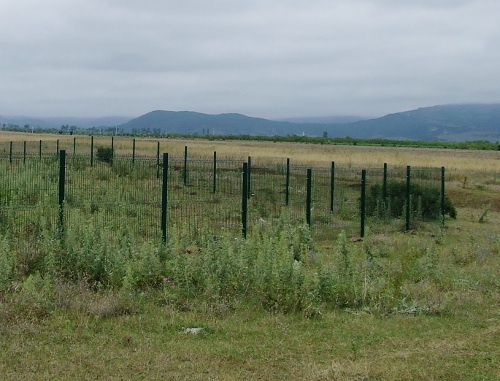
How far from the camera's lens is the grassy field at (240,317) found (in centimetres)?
654

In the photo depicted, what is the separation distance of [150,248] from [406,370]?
4397 millimetres

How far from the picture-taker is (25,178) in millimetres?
18672

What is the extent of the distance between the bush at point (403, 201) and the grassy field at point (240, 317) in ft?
31.3

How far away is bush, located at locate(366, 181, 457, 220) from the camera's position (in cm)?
2106

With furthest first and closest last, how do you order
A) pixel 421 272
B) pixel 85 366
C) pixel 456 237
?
pixel 456 237 → pixel 421 272 → pixel 85 366

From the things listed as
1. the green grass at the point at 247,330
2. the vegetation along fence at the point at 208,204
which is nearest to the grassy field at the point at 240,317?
the green grass at the point at 247,330

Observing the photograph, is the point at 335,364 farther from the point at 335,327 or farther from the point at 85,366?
the point at 85,366

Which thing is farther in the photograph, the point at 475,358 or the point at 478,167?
the point at 478,167

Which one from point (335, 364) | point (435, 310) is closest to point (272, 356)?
point (335, 364)

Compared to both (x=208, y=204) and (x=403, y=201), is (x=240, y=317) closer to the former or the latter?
(x=208, y=204)

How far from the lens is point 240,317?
828cm

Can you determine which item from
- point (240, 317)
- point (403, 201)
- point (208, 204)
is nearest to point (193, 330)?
point (240, 317)

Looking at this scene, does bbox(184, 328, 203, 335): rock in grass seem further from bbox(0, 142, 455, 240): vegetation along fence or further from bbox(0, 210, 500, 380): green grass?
bbox(0, 142, 455, 240): vegetation along fence

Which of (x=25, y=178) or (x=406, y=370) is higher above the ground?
(x=25, y=178)
